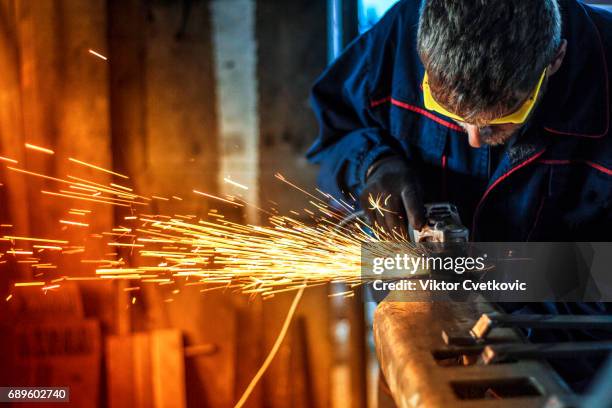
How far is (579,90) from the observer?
1.67 metres

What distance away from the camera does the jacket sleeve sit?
195cm

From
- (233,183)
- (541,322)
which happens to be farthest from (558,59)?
(233,183)

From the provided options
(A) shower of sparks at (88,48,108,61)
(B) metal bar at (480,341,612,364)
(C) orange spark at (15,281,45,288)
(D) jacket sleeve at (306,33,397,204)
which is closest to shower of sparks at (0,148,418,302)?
(C) orange spark at (15,281,45,288)

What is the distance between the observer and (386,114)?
1.99 meters

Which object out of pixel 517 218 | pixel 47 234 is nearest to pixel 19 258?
pixel 47 234

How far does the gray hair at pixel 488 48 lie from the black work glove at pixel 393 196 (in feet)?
1.22

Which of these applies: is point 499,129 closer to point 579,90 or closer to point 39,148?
point 579,90

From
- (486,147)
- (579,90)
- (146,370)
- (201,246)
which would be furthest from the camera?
(201,246)

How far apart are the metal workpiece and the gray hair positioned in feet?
1.75

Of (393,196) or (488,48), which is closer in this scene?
(488,48)

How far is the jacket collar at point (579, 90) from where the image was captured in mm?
1648

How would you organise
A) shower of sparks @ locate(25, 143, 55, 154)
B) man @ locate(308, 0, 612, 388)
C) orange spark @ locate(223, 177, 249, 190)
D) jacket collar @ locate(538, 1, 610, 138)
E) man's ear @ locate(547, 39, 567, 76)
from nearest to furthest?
man @ locate(308, 0, 612, 388) < man's ear @ locate(547, 39, 567, 76) < jacket collar @ locate(538, 1, 610, 138) < shower of sparks @ locate(25, 143, 55, 154) < orange spark @ locate(223, 177, 249, 190)

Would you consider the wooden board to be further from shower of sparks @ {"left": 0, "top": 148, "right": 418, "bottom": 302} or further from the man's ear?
the man's ear

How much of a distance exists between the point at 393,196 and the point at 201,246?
1205 mm
